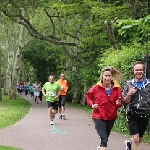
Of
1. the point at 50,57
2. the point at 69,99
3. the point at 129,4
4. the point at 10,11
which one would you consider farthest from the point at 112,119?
the point at 50,57

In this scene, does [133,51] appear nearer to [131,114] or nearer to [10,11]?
[131,114]

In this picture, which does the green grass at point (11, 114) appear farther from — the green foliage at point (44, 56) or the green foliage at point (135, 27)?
the green foliage at point (44, 56)

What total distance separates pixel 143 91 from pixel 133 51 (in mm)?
4821

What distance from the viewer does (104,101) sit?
7000 millimetres

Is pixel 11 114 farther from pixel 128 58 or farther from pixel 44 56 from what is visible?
pixel 44 56

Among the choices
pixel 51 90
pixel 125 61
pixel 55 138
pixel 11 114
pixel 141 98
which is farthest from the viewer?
pixel 11 114

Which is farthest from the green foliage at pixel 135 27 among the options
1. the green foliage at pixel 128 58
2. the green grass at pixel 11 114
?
the green grass at pixel 11 114

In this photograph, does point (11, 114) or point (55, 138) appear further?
point (11, 114)

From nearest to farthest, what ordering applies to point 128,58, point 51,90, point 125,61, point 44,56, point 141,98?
point 141,98
point 128,58
point 125,61
point 51,90
point 44,56

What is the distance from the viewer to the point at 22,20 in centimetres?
2914

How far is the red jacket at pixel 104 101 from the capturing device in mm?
7023

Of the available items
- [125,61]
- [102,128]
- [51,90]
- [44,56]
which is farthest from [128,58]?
[44,56]

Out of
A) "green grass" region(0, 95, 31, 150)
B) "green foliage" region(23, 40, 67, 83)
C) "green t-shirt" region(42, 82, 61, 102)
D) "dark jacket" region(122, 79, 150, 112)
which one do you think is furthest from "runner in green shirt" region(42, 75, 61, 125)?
"green foliage" region(23, 40, 67, 83)

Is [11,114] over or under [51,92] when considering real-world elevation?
under
